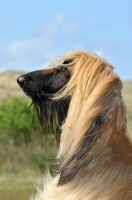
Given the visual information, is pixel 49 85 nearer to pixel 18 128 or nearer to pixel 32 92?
pixel 32 92

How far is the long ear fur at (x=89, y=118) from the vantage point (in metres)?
4.96

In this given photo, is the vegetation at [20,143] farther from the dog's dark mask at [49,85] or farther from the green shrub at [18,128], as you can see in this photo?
the dog's dark mask at [49,85]

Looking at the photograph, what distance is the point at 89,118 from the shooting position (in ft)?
16.2

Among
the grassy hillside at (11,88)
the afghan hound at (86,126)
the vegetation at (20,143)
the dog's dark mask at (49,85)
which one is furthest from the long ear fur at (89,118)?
the grassy hillside at (11,88)

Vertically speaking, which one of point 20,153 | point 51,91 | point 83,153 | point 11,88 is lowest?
point 11,88

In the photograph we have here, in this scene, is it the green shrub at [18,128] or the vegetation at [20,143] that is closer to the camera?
the vegetation at [20,143]

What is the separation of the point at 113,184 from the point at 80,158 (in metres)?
0.33

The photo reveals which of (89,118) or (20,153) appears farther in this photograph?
(20,153)

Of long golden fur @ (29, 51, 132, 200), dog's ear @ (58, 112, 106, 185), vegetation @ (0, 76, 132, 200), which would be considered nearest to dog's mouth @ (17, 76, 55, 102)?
long golden fur @ (29, 51, 132, 200)

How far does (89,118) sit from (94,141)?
0.18 metres

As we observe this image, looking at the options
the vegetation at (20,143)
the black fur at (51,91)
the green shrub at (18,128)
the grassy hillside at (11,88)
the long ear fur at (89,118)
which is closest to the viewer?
the long ear fur at (89,118)

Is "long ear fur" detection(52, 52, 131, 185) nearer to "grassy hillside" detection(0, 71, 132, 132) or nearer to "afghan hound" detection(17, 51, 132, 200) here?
"afghan hound" detection(17, 51, 132, 200)

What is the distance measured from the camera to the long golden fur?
16.3 ft

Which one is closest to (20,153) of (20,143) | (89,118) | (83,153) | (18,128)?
(20,143)
